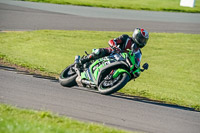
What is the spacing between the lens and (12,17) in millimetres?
22719

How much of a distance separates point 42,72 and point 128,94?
127 inches

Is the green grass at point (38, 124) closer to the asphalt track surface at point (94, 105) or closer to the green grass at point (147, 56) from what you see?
the asphalt track surface at point (94, 105)

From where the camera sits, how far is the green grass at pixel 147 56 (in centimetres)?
1256

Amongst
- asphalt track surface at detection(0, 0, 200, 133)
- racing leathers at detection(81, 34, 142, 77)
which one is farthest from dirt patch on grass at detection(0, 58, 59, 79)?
racing leathers at detection(81, 34, 142, 77)

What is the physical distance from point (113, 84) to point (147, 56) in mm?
8764

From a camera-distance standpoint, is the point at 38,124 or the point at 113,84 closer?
the point at 38,124

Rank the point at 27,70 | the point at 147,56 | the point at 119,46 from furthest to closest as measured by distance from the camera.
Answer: the point at 147,56 → the point at 27,70 → the point at 119,46

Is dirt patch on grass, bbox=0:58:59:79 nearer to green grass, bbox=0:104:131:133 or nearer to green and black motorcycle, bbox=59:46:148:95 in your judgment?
green and black motorcycle, bbox=59:46:148:95

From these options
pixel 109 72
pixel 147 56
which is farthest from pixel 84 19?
pixel 109 72

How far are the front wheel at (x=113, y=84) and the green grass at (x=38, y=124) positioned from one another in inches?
82.1

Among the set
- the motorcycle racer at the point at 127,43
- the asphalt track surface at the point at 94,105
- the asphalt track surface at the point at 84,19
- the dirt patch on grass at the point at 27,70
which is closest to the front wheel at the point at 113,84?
the asphalt track surface at the point at 94,105

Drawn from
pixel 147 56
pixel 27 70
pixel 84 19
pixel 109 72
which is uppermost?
pixel 84 19

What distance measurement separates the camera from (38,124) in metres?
6.20

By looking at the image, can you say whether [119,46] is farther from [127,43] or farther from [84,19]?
[84,19]
